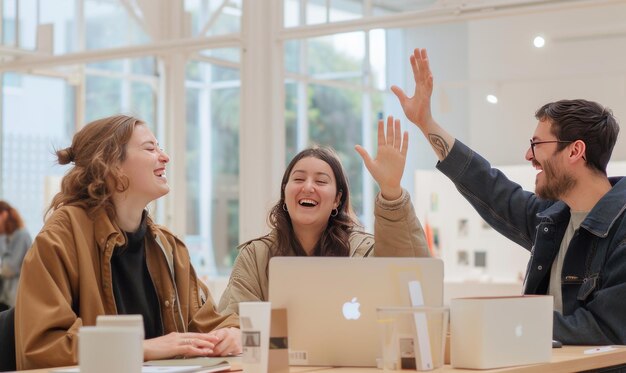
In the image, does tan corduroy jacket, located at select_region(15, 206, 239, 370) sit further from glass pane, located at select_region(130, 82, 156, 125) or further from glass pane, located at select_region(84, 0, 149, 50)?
glass pane, located at select_region(84, 0, 149, 50)

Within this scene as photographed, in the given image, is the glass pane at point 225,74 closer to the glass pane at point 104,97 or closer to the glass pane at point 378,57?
the glass pane at point 378,57

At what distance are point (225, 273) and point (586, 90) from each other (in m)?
7.32

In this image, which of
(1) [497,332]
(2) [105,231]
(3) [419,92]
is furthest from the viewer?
(3) [419,92]

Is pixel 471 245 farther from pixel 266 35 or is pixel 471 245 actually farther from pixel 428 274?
pixel 428 274

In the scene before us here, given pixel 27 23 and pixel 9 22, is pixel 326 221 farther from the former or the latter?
pixel 27 23

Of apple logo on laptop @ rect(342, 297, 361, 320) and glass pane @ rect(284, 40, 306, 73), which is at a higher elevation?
glass pane @ rect(284, 40, 306, 73)

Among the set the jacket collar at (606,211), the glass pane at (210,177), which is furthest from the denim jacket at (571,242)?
the glass pane at (210,177)

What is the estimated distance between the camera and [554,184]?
401cm

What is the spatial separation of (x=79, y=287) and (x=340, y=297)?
95 centimetres

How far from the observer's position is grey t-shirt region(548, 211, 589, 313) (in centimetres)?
391

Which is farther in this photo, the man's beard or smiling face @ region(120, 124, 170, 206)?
the man's beard

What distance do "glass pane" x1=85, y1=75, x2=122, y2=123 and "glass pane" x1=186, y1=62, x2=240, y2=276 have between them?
1.70m

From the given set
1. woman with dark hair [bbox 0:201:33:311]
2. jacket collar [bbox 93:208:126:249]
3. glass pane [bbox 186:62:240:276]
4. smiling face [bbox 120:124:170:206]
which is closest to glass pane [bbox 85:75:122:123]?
glass pane [bbox 186:62:240:276]

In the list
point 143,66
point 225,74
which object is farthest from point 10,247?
point 225,74
